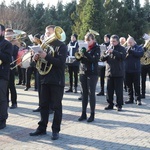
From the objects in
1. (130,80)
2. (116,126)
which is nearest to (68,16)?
(130,80)

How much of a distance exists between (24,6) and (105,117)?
32853 millimetres

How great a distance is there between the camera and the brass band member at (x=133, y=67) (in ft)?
32.0

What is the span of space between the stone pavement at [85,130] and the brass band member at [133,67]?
0.51m

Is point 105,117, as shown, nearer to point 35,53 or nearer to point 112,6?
point 35,53

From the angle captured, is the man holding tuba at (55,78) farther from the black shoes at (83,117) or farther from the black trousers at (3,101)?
the black shoes at (83,117)

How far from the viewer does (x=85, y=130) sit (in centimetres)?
704

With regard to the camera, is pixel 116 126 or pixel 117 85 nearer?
pixel 116 126

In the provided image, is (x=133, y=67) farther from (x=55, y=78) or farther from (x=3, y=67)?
(x=3, y=67)

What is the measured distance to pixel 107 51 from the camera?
8.77 meters

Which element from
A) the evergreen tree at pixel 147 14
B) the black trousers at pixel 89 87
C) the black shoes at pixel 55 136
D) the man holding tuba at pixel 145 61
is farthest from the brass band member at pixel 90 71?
the evergreen tree at pixel 147 14

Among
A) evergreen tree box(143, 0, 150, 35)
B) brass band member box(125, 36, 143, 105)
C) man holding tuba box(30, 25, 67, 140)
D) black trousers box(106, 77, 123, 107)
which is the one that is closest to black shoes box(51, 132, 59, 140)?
man holding tuba box(30, 25, 67, 140)

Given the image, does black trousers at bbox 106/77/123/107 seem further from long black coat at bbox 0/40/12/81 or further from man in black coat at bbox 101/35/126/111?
long black coat at bbox 0/40/12/81

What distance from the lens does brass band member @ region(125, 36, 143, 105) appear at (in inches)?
384

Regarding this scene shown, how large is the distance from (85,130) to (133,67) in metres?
3.57
